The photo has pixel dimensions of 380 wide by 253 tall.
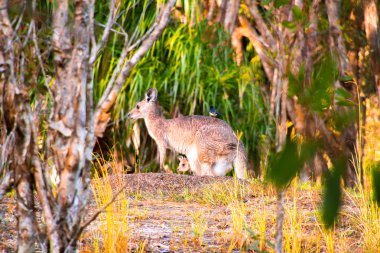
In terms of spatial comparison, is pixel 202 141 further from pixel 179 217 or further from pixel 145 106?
pixel 179 217

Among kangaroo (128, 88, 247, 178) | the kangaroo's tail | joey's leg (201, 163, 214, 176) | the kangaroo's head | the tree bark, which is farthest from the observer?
the tree bark

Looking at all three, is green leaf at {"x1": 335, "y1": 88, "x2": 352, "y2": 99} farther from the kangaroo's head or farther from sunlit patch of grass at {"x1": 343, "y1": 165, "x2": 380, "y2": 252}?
the kangaroo's head

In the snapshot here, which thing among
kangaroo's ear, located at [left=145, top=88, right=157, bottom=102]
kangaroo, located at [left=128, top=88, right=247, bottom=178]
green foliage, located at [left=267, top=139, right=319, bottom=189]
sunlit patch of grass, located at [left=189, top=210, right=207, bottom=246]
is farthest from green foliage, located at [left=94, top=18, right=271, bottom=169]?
green foliage, located at [left=267, top=139, right=319, bottom=189]

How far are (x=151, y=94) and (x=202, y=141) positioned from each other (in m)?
1.15

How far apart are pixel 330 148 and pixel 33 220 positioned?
201 cm

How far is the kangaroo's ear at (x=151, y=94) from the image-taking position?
33.1 ft

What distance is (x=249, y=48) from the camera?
11.9m

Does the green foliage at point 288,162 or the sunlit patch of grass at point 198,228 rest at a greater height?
the green foliage at point 288,162

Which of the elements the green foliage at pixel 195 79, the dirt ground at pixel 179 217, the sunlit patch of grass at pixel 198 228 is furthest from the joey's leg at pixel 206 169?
the sunlit patch of grass at pixel 198 228

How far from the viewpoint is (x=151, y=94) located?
10.1m

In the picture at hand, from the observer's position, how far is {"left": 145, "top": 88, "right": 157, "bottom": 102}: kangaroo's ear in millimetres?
10074

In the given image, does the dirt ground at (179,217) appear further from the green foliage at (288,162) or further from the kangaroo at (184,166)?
the green foliage at (288,162)

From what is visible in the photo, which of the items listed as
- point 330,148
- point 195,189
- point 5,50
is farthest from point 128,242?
point 330,148

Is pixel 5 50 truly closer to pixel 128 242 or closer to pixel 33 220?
pixel 33 220
